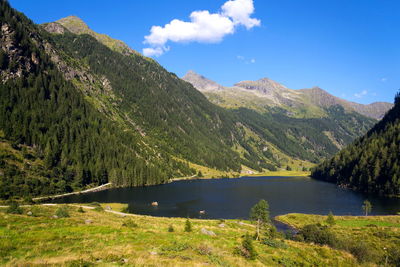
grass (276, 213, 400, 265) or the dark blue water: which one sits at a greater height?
grass (276, 213, 400, 265)

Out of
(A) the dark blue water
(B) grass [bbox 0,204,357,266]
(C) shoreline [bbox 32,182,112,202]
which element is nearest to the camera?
(B) grass [bbox 0,204,357,266]

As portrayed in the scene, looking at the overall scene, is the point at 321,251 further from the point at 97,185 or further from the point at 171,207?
the point at 97,185

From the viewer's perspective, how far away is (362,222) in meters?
90.0

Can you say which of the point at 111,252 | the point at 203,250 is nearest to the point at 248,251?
the point at 203,250

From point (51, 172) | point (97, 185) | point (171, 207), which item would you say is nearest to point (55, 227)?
point (171, 207)

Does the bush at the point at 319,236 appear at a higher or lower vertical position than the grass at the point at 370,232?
higher

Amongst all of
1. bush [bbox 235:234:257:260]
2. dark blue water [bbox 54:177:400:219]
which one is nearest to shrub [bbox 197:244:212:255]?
bush [bbox 235:234:257:260]

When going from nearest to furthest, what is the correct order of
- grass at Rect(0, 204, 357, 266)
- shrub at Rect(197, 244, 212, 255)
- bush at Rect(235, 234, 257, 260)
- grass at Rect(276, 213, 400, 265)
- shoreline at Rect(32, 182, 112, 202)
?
grass at Rect(0, 204, 357, 266) < shrub at Rect(197, 244, 212, 255) < bush at Rect(235, 234, 257, 260) < grass at Rect(276, 213, 400, 265) < shoreline at Rect(32, 182, 112, 202)

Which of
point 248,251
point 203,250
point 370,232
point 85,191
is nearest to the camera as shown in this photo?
point 203,250

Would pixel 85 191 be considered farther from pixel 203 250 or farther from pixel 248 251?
pixel 248 251

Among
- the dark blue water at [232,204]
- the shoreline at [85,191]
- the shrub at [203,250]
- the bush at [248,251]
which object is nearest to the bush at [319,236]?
the bush at [248,251]

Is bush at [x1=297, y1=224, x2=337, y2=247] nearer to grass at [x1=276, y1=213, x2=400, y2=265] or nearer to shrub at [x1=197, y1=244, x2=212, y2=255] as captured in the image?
grass at [x1=276, y1=213, x2=400, y2=265]

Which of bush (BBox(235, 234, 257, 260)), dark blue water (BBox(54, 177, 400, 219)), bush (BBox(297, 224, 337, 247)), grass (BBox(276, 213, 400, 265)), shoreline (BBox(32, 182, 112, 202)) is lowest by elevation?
dark blue water (BBox(54, 177, 400, 219))

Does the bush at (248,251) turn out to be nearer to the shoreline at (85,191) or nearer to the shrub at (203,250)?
the shrub at (203,250)
